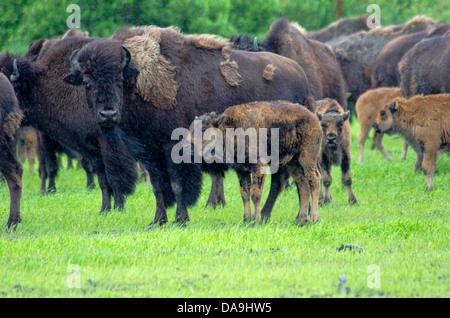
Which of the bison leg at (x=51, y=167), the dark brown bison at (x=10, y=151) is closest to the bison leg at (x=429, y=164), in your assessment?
the dark brown bison at (x=10, y=151)

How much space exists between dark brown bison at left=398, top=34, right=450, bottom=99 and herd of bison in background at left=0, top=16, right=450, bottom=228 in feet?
0.13

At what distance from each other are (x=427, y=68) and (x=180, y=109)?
557 centimetres

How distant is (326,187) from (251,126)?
103 inches

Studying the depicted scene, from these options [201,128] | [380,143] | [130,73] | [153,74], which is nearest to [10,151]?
[130,73]

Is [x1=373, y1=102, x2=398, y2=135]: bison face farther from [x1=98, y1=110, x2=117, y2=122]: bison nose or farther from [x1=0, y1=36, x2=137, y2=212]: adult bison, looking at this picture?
[x1=98, y1=110, x2=117, y2=122]: bison nose

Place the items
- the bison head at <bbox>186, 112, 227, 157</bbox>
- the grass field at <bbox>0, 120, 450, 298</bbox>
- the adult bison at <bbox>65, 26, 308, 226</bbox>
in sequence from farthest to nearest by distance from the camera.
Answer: the adult bison at <bbox>65, 26, 308, 226</bbox>
the bison head at <bbox>186, 112, 227, 157</bbox>
the grass field at <bbox>0, 120, 450, 298</bbox>

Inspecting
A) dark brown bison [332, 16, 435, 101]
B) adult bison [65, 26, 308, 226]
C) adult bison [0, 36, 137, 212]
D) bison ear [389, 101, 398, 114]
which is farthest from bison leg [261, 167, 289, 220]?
dark brown bison [332, 16, 435, 101]

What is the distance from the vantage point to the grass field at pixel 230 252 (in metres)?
5.13

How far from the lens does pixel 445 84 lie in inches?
448

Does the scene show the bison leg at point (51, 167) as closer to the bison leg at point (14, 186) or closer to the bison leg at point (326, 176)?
the bison leg at point (14, 186)

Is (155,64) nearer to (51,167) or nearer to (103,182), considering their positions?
(103,182)

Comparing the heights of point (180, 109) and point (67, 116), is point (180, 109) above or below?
above

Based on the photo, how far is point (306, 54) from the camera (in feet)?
37.1

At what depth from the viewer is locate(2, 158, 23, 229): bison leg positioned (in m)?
8.11
